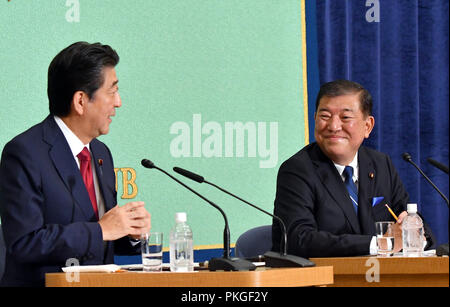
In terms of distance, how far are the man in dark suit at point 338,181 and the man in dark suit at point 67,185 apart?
2.44ft

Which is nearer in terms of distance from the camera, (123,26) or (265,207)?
(123,26)

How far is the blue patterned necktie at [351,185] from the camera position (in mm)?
3326

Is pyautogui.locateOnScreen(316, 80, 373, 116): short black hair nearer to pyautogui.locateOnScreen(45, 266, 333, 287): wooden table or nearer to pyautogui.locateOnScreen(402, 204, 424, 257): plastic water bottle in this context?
pyautogui.locateOnScreen(402, 204, 424, 257): plastic water bottle

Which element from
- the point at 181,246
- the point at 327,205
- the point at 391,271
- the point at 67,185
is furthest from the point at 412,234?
the point at 67,185

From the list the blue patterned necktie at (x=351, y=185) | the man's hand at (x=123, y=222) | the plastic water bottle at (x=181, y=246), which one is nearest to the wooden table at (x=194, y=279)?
the plastic water bottle at (x=181, y=246)

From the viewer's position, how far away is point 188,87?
4211 millimetres

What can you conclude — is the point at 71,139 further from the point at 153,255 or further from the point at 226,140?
the point at 226,140

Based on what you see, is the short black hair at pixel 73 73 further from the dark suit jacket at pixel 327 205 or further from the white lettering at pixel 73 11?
the white lettering at pixel 73 11

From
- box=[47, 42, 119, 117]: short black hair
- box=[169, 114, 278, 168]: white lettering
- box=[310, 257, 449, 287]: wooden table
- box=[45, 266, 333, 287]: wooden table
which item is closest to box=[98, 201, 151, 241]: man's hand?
box=[45, 266, 333, 287]: wooden table

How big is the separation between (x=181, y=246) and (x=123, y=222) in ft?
0.77
